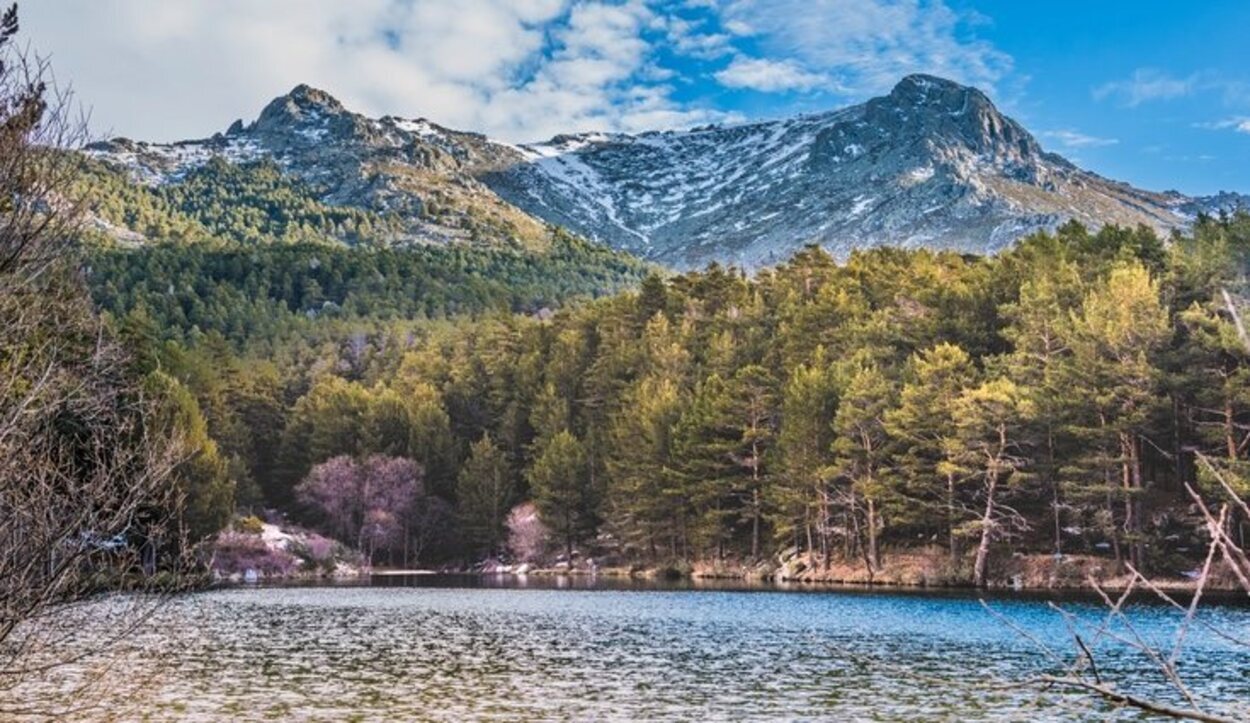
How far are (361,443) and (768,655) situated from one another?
75529mm

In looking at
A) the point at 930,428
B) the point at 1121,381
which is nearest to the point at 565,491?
the point at 930,428

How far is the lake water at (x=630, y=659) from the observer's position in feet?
74.5

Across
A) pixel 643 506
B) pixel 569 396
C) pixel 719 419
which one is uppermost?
pixel 569 396

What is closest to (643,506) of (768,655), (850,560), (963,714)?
(850,560)

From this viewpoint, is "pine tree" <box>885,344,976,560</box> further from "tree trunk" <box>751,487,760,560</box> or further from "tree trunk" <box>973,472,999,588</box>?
"tree trunk" <box>751,487,760,560</box>

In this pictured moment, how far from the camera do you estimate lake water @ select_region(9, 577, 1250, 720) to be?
22.7m

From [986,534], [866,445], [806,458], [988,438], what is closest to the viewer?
[986,534]

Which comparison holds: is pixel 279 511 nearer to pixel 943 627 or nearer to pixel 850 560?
pixel 850 560

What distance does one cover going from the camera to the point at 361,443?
102 metres

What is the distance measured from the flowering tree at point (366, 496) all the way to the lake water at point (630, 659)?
44622 mm

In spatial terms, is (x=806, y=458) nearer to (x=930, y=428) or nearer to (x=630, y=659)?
(x=930, y=428)

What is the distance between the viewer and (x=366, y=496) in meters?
96.3

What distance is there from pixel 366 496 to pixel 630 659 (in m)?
69.1

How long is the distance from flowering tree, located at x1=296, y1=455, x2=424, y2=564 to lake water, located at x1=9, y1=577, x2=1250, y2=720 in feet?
146
